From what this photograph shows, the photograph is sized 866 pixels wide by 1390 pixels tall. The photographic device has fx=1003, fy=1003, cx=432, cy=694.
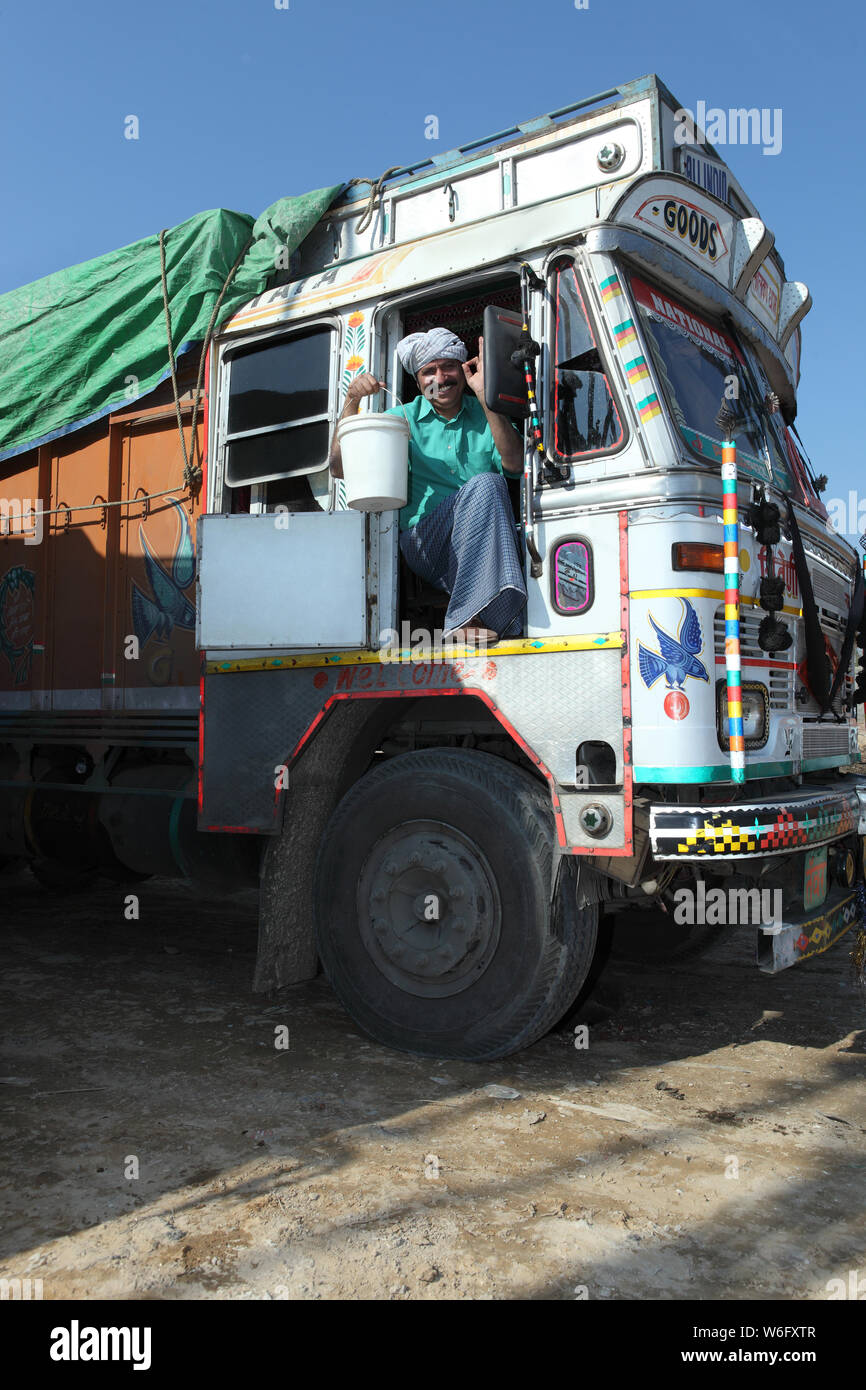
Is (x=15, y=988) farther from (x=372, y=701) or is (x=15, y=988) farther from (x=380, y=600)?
(x=380, y=600)

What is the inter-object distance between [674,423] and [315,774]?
2.22m

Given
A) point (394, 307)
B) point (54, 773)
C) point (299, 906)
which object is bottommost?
point (299, 906)

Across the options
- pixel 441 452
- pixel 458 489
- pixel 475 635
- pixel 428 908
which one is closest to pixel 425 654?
pixel 475 635

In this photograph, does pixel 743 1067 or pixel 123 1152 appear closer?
pixel 123 1152

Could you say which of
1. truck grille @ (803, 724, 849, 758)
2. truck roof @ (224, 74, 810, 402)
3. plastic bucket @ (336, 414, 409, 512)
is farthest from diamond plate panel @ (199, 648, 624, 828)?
truck roof @ (224, 74, 810, 402)

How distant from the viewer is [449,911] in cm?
409

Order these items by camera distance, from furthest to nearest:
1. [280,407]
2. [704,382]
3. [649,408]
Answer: [280,407], [704,382], [649,408]

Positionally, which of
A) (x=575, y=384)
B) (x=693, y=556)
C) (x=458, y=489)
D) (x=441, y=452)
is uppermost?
(x=575, y=384)

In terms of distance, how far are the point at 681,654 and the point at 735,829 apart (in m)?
0.65

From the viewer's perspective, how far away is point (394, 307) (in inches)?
178

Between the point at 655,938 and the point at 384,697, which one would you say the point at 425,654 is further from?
the point at 655,938

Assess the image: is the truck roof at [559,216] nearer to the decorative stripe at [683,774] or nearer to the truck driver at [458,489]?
the truck driver at [458,489]

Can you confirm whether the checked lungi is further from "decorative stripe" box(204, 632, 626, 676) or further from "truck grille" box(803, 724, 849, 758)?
"truck grille" box(803, 724, 849, 758)
